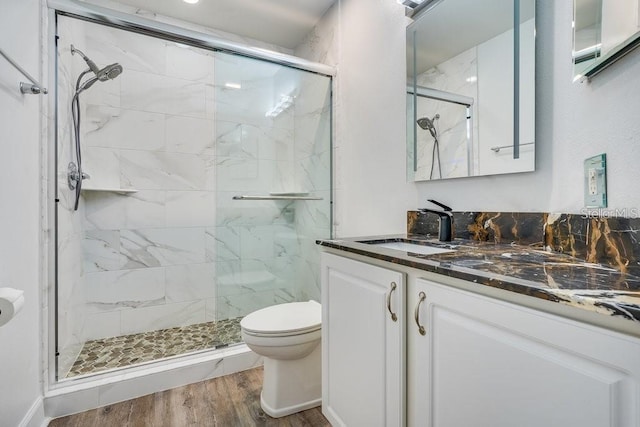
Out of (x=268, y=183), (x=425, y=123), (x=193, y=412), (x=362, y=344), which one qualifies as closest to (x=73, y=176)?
(x=268, y=183)

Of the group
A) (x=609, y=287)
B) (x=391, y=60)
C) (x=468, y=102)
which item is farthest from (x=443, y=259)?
(x=391, y=60)

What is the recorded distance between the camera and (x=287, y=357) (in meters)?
1.56

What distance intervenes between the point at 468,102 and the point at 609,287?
3.43 ft

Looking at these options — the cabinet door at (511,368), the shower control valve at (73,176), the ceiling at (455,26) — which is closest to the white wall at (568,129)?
the ceiling at (455,26)

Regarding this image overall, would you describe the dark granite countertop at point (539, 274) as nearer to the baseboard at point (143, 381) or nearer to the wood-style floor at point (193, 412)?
the wood-style floor at point (193, 412)

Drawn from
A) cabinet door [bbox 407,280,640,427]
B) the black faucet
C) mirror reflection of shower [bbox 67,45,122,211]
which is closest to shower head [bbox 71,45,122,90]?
mirror reflection of shower [bbox 67,45,122,211]

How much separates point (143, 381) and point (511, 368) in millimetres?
1842

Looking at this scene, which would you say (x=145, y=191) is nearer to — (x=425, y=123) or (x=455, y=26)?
(x=425, y=123)

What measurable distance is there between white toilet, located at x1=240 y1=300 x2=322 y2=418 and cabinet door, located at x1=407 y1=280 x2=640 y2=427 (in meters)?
0.70

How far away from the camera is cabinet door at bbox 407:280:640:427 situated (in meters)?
0.52

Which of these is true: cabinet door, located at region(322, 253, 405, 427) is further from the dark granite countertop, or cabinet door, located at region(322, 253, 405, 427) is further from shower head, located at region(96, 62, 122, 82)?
shower head, located at region(96, 62, 122, 82)

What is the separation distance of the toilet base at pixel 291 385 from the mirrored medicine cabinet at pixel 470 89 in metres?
1.14

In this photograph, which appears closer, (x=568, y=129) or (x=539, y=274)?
(x=539, y=274)

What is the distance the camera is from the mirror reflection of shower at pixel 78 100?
1.95m
